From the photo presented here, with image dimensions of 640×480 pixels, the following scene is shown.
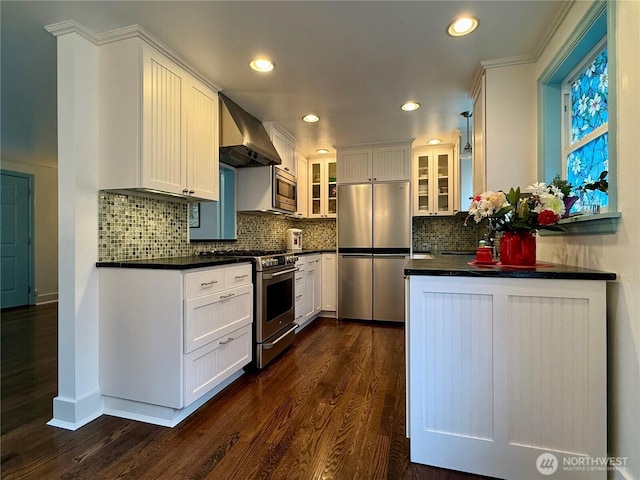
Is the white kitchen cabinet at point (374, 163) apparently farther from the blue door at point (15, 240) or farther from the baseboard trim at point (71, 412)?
the blue door at point (15, 240)

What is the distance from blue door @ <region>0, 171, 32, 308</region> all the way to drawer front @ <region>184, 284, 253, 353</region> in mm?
4637

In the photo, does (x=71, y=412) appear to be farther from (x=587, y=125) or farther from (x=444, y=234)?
(x=444, y=234)

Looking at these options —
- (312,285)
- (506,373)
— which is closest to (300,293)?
(312,285)

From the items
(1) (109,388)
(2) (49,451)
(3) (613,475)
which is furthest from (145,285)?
(3) (613,475)

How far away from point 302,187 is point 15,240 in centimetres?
446

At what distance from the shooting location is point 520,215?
1.59 m

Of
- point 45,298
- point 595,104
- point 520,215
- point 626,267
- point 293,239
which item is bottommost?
point 45,298

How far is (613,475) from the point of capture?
123 centimetres

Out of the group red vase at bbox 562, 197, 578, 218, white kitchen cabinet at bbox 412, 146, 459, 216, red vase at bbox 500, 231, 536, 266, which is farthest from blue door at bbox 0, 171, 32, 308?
red vase at bbox 562, 197, 578, 218

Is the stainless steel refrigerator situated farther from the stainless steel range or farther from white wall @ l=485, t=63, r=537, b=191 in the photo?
white wall @ l=485, t=63, r=537, b=191

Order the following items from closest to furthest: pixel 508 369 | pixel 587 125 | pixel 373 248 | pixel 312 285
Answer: pixel 508 369, pixel 587 125, pixel 312 285, pixel 373 248

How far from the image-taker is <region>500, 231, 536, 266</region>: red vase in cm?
162

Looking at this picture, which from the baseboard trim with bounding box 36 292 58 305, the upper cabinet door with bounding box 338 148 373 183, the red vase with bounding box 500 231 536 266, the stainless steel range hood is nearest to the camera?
the red vase with bounding box 500 231 536 266

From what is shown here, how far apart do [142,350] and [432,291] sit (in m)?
1.66
